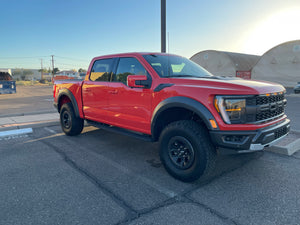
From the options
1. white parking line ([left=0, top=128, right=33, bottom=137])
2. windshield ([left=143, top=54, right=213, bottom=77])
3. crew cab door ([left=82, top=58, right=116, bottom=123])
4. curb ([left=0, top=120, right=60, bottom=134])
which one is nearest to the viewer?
windshield ([left=143, top=54, right=213, bottom=77])

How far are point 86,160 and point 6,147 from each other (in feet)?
7.15

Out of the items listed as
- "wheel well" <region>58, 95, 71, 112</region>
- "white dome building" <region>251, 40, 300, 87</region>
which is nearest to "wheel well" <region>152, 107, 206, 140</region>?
"wheel well" <region>58, 95, 71, 112</region>

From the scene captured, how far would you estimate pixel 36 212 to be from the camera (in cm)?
260

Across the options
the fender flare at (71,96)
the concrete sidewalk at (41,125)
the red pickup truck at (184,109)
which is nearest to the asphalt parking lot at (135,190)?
the concrete sidewalk at (41,125)

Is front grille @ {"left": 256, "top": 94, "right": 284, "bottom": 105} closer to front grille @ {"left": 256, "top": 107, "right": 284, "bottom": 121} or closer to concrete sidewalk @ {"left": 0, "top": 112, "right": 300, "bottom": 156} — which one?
front grille @ {"left": 256, "top": 107, "right": 284, "bottom": 121}

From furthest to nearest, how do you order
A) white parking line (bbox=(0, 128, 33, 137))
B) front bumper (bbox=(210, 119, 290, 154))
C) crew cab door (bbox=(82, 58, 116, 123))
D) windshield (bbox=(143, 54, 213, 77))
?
white parking line (bbox=(0, 128, 33, 137))
crew cab door (bbox=(82, 58, 116, 123))
windshield (bbox=(143, 54, 213, 77))
front bumper (bbox=(210, 119, 290, 154))

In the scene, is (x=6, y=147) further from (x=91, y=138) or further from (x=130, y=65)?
(x=130, y=65)

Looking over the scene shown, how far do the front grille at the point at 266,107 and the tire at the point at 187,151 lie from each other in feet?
2.27

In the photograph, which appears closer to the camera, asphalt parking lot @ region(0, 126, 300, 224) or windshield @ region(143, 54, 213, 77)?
asphalt parking lot @ region(0, 126, 300, 224)

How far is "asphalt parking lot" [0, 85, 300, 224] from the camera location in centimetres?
253

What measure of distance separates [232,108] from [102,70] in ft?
10.2

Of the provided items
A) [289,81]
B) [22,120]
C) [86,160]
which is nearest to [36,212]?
[86,160]

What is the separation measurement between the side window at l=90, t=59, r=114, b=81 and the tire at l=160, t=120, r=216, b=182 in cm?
205

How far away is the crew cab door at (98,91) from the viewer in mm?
4739
